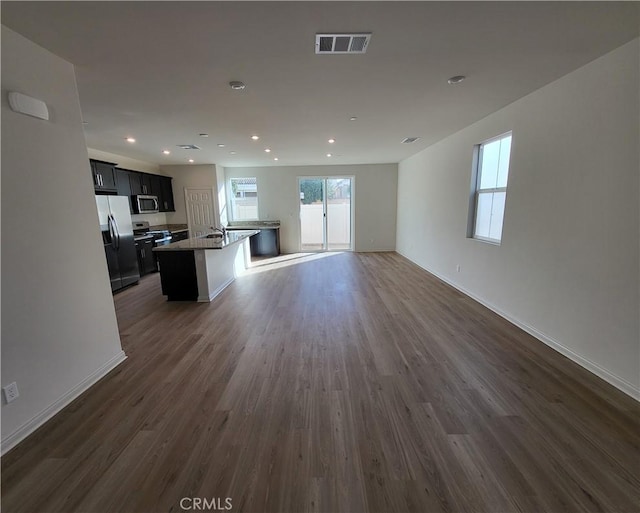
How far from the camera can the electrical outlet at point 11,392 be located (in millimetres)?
1636

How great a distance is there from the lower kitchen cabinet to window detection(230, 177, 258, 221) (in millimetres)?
2732

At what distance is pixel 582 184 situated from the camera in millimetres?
2348

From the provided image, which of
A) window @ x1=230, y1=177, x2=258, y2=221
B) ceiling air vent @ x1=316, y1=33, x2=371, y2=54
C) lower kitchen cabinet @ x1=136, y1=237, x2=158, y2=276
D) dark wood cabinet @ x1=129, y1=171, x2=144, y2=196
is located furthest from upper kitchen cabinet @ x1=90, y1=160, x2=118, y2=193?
ceiling air vent @ x1=316, y1=33, x2=371, y2=54

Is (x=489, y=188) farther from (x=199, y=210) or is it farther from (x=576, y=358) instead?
(x=199, y=210)

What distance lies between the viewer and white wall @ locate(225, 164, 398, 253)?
7676 millimetres

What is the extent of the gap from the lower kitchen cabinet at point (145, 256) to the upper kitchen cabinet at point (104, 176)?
1094 millimetres

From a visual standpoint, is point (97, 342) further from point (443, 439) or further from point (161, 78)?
point (443, 439)

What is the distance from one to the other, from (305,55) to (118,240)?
441cm

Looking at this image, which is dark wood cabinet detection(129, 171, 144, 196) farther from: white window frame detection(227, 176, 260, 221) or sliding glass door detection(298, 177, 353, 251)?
sliding glass door detection(298, 177, 353, 251)

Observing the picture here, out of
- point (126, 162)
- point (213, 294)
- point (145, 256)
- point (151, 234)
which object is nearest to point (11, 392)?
point (213, 294)

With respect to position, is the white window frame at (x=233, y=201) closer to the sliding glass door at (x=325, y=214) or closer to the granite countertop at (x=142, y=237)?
the sliding glass door at (x=325, y=214)

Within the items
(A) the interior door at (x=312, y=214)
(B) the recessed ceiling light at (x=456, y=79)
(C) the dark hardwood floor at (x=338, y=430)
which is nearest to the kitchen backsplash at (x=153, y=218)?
(A) the interior door at (x=312, y=214)

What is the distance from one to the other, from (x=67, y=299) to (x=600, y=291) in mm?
4218

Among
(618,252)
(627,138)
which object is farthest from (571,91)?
(618,252)
